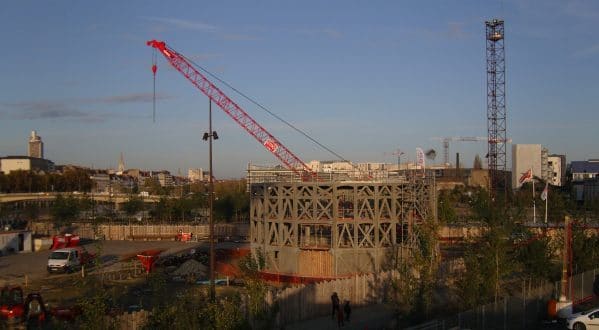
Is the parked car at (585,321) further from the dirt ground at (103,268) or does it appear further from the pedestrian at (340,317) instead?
the dirt ground at (103,268)

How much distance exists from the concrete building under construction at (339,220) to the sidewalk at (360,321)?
9.01 meters

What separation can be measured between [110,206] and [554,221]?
299ft

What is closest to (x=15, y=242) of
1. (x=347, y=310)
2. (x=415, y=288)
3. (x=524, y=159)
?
(x=347, y=310)

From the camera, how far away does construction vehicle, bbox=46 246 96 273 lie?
129 feet

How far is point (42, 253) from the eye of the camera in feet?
172

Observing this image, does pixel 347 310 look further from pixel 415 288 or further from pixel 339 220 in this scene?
pixel 339 220

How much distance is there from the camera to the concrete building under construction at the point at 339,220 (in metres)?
35.2

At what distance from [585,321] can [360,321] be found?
8135 millimetres

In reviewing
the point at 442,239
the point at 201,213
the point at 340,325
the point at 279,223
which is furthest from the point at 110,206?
the point at 340,325

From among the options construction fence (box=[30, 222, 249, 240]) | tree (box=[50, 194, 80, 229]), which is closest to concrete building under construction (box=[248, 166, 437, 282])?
construction fence (box=[30, 222, 249, 240])

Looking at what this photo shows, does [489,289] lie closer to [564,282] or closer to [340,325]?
[564,282]

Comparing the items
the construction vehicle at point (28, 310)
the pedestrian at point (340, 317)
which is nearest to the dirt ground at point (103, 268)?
the construction vehicle at point (28, 310)

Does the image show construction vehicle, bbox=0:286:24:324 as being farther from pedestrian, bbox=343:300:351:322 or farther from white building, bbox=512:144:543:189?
white building, bbox=512:144:543:189

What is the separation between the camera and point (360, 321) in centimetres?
2436
